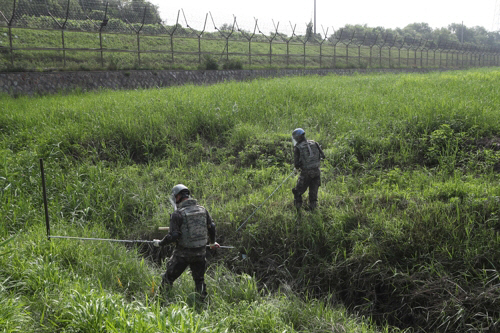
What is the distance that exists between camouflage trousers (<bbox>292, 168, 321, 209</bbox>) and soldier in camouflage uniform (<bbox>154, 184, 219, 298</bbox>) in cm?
196

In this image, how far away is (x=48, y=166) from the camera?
795 cm

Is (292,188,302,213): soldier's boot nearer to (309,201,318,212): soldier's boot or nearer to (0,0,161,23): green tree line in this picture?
(309,201,318,212): soldier's boot

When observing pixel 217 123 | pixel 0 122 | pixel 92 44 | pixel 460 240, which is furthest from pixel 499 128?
pixel 92 44

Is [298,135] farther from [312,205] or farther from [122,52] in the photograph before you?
[122,52]

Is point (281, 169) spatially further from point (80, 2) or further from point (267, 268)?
point (80, 2)

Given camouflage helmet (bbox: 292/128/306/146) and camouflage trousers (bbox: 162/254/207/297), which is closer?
camouflage trousers (bbox: 162/254/207/297)

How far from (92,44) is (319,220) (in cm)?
2124

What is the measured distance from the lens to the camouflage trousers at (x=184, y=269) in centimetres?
447

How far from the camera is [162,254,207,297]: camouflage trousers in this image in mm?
4469

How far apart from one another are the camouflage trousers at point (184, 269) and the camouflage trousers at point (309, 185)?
7.02 feet

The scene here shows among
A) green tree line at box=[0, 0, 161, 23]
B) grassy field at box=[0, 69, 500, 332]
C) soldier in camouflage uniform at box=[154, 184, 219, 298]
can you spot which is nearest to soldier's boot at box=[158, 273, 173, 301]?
soldier in camouflage uniform at box=[154, 184, 219, 298]

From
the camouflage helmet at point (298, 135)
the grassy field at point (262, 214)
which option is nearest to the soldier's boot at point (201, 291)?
the grassy field at point (262, 214)

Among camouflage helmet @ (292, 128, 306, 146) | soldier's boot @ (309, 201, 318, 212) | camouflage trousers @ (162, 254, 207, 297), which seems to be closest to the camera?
camouflage trousers @ (162, 254, 207, 297)

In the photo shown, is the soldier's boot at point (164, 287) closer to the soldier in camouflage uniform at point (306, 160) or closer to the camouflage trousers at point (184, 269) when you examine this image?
the camouflage trousers at point (184, 269)
